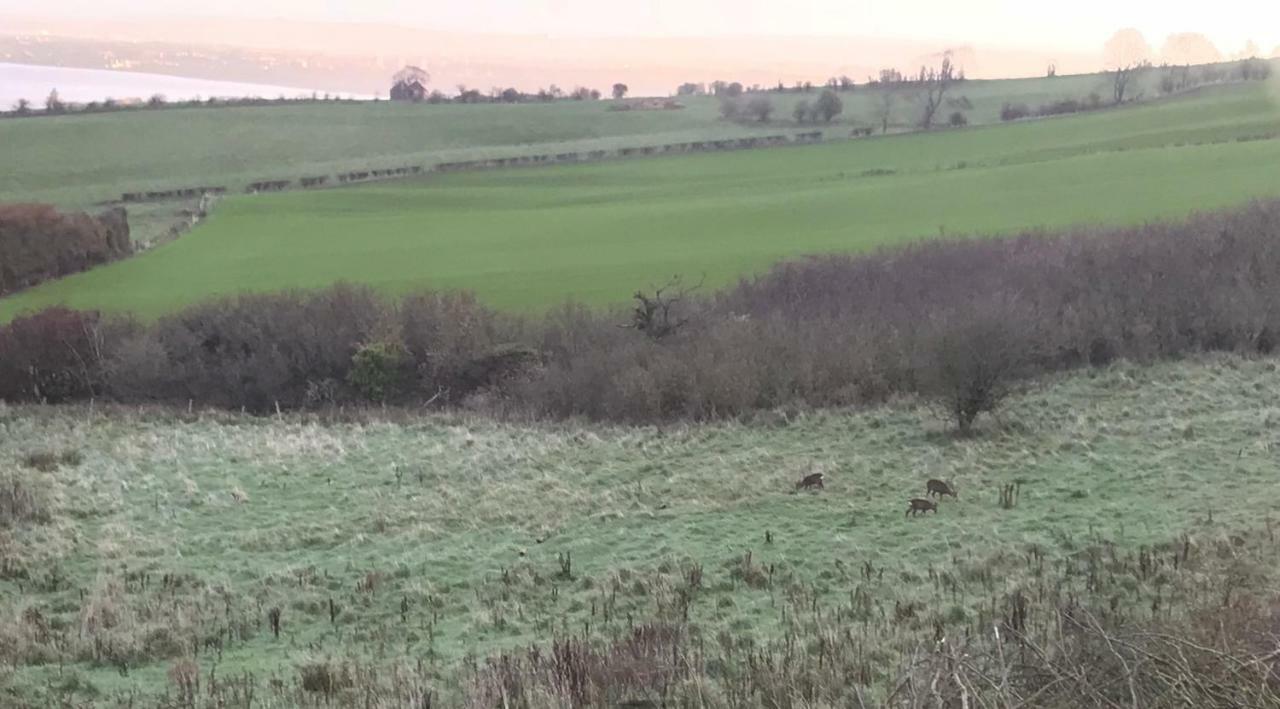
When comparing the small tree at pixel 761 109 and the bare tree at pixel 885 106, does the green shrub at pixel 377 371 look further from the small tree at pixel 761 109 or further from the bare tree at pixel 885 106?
the small tree at pixel 761 109

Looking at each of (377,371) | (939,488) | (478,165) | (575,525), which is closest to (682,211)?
(377,371)

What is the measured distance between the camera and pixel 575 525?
13648mm

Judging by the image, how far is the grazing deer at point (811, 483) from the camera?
14.6 meters

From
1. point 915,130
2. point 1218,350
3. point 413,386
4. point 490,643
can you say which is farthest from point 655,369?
point 915,130

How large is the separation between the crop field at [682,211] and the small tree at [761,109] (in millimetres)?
22397

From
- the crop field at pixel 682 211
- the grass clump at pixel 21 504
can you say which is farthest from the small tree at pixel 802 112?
the grass clump at pixel 21 504

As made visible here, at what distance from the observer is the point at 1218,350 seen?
72.7ft

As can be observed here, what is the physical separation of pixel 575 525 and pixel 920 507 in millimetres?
4604

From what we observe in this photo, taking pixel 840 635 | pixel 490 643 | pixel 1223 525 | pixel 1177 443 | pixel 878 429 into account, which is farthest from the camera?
pixel 878 429

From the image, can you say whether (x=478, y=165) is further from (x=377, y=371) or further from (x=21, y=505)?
(x=21, y=505)

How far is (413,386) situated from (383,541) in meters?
14.7

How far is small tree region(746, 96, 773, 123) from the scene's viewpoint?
84.1m

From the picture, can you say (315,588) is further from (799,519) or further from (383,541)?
(799,519)

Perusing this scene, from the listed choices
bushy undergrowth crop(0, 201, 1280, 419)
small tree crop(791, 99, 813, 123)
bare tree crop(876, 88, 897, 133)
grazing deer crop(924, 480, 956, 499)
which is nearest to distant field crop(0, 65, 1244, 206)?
bare tree crop(876, 88, 897, 133)
